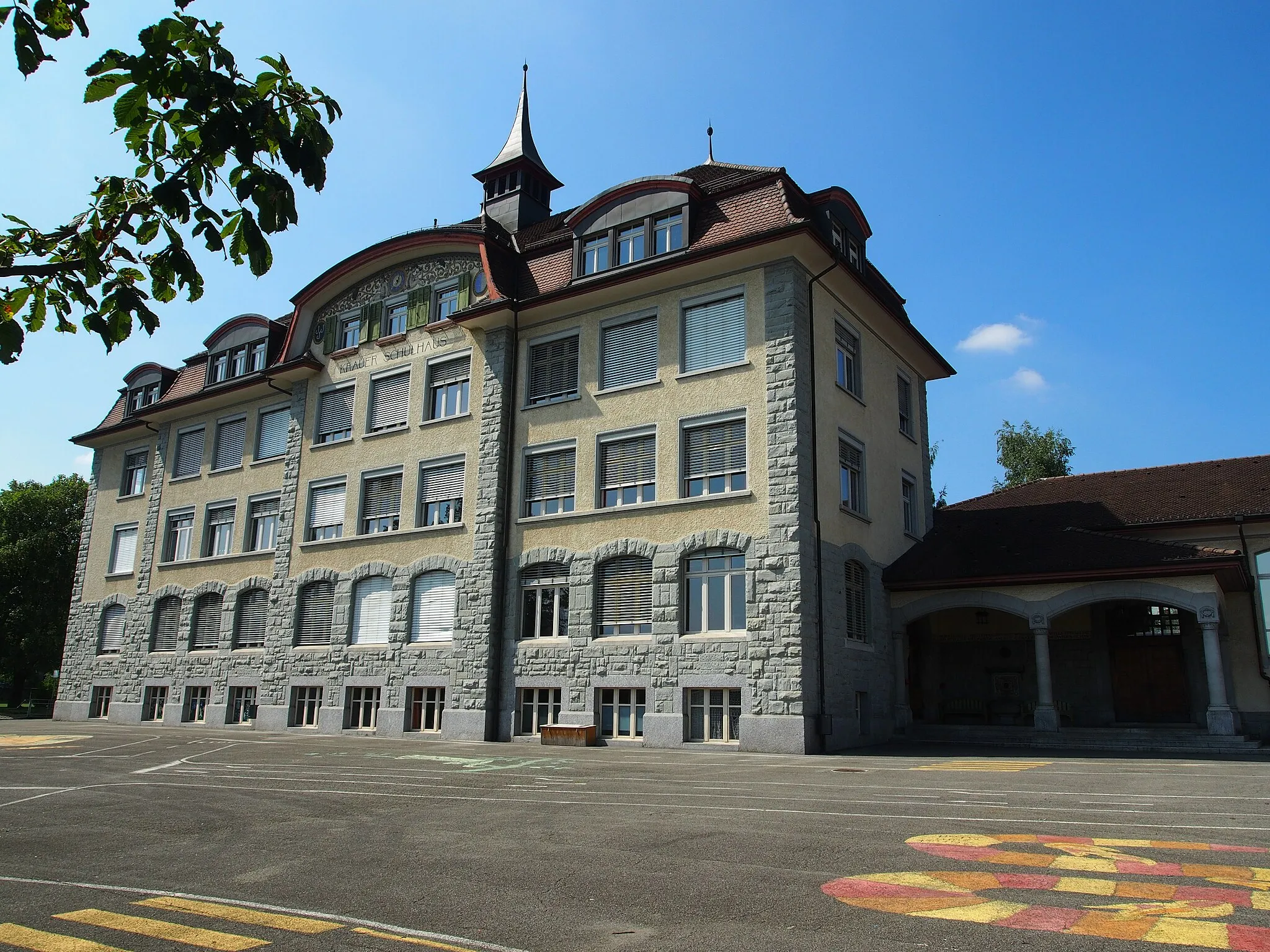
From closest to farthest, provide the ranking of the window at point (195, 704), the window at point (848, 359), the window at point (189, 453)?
the window at point (848, 359), the window at point (195, 704), the window at point (189, 453)

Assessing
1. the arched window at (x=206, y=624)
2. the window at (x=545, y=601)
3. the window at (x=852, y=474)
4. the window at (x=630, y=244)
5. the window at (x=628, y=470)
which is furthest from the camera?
the arched window at (x=206, y=624)

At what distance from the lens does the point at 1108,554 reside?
72.0ft

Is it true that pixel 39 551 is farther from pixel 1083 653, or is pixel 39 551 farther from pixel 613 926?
pixel 613 926

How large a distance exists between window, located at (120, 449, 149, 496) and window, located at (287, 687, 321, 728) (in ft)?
42.5

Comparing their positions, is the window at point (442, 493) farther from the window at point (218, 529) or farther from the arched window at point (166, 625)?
the arched window at point (166, 625)

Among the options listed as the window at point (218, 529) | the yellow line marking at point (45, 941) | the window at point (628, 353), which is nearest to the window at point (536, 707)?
the window at point (628, 353)

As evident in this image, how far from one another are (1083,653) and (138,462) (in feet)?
108

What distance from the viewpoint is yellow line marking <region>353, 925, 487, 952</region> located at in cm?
519

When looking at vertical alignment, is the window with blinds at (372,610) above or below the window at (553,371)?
below

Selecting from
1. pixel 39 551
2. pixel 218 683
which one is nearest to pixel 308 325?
pixel 218 683

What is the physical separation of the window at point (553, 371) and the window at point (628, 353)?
894 mm

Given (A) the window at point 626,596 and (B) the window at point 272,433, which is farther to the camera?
(B) the window at point 272,433

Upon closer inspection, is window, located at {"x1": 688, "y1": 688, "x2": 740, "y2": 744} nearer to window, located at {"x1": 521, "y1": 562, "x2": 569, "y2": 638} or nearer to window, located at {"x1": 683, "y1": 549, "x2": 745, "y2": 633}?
window, located at {"x1": 683, "y1": 549, "x2": 745, "y2": 633}

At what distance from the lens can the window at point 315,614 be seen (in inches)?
1096
